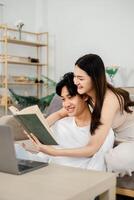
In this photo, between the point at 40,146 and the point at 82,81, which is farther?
the point at 82,81

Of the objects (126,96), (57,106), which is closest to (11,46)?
(57,106)

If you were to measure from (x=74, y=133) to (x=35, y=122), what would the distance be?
43cm

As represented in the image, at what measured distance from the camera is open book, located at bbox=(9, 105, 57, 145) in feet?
4.35

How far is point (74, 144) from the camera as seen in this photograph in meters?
1.74

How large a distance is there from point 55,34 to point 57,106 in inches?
117

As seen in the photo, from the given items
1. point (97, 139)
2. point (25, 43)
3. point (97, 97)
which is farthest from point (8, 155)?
point (25, 43)

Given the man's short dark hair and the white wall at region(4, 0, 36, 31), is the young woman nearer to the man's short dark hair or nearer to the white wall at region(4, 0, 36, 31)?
the man's short dark hair

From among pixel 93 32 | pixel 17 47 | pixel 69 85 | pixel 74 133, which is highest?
pixel 93 32

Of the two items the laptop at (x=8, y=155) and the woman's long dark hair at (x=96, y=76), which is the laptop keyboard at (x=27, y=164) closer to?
the laptop at (x=8, y=155)

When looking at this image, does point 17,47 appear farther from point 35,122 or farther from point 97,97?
point 35,122

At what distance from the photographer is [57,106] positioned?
2695 mm

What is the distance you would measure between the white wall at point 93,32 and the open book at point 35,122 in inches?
130

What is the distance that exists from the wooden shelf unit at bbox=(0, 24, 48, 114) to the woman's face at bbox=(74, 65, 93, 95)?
327 centimetres

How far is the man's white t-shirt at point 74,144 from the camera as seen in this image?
1621 mm
